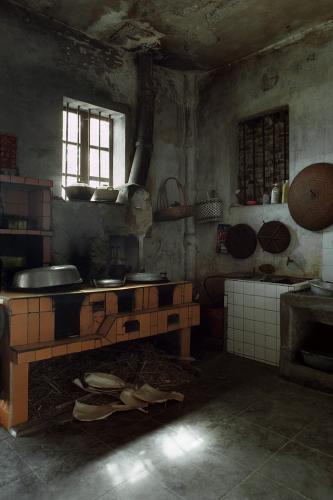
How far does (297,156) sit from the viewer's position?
A: 4.59 m

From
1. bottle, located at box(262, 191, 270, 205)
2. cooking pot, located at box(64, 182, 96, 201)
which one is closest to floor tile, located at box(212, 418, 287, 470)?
cooking pot, located at box(64, 182, 96, 201)

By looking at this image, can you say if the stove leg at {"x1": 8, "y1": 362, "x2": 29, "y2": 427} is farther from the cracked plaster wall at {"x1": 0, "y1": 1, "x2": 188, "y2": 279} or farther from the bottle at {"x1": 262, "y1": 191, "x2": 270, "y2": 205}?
the bottle at {"x1": 262, "y1": 191, "x2": 270, "y2": 205}

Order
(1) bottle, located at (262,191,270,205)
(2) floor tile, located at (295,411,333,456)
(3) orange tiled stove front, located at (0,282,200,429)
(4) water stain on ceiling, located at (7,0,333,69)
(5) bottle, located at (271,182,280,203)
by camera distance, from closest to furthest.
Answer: (2) floor tile, located at (295,411,333,456) → (3) orange tiled stove front, located at (0,282,200,429) → (4) water stain on ceiling, located at (7,0,333,69) → (5) bottle, located at (271,182,280,203) → (1) bottle, located at (262,191,270,205)

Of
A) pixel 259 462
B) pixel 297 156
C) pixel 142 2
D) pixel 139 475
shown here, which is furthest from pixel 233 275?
pixel 142 2

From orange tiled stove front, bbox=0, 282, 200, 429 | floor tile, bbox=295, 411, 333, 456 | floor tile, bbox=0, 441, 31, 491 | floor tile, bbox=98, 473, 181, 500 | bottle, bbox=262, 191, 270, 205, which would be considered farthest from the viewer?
bottle, bbox=262, 191, 270, 205

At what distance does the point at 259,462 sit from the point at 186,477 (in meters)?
0.51

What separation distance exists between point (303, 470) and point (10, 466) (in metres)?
1.86

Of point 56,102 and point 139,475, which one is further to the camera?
point 56,102

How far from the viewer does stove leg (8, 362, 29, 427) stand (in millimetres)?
2658

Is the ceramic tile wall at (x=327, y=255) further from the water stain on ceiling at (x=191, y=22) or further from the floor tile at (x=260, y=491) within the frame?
the floor tile at (x=260, y=491)

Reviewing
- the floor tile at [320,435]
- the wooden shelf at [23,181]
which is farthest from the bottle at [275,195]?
the wooden shelf at [23,181]

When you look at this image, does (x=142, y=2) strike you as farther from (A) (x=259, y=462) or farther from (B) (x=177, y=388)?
(A) (x=259, y=462)

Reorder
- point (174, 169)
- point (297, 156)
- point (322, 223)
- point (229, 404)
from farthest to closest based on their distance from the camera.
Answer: point (174, 169)
point (297, 156)
point (322, 223)
point (229, 404)

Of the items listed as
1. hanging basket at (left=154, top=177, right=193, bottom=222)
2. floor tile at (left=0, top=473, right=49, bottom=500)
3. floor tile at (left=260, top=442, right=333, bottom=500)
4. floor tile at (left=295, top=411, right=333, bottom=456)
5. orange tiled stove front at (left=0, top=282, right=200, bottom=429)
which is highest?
hanging basket at (left=154, top=177, right=193, bottom=222)
